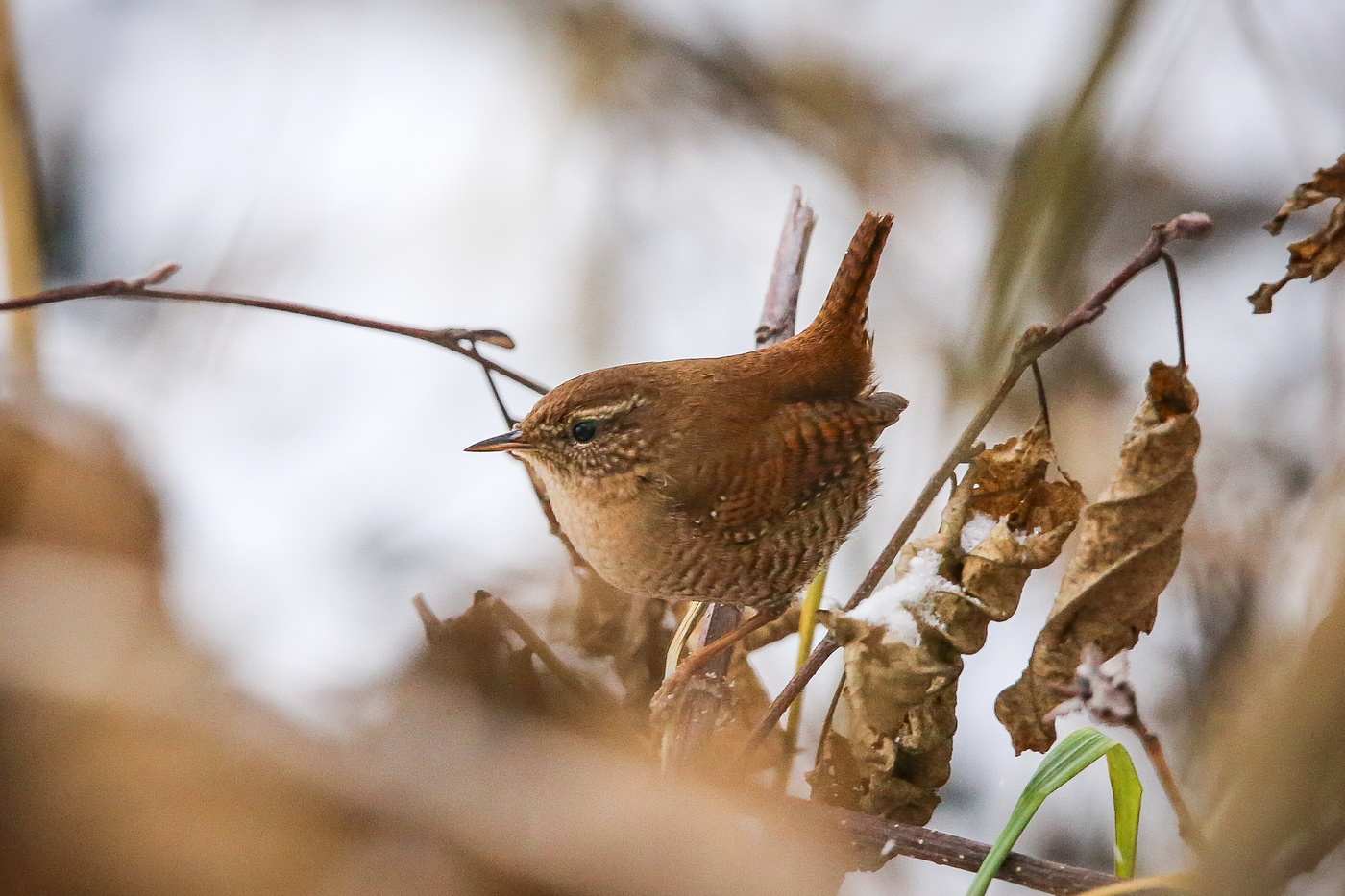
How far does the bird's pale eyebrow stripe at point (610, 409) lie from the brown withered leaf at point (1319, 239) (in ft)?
3.42

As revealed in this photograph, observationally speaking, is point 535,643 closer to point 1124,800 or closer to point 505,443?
point 505,443

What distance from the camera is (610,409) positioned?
189 centimetres

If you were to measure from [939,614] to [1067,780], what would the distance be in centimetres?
29

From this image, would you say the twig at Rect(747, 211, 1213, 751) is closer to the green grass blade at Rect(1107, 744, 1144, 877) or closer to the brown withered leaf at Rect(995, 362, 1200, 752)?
the brown withered leaf at Rect(995, 362, 1200, 752)

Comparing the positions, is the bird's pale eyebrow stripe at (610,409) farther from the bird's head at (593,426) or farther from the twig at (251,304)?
the twig at (251,304)

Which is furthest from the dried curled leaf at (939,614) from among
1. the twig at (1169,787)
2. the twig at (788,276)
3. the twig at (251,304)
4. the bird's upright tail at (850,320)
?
the twig at (788,276)

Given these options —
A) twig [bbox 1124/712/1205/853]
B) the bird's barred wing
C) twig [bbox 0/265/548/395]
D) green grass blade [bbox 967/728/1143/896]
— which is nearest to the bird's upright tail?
the bird's barred wing

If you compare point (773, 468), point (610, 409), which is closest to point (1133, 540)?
point (773, 468)

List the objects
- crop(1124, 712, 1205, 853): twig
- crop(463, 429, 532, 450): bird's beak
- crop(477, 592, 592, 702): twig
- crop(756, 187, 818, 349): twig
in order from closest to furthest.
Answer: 1. crop(1124, 712, 1205, 853): twig
2. crop(477, 592, 592, 702): twig
3. crop(463, 429, 532, 450): bird's beak
4. crop(756, 187, 818, 349): twig

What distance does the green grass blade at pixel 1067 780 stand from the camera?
1.23 m

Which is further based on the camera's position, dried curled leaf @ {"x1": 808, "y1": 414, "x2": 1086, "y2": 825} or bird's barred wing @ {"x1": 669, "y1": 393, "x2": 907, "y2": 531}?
bird's barred wing @ {"x1": 669, "y1": 393, "x2": 907, "y2": 531}

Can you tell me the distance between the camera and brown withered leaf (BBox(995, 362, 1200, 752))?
1261 millimetres

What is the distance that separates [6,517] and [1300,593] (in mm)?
2548

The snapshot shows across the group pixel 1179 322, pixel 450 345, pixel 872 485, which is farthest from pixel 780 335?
pixel 1179 322
